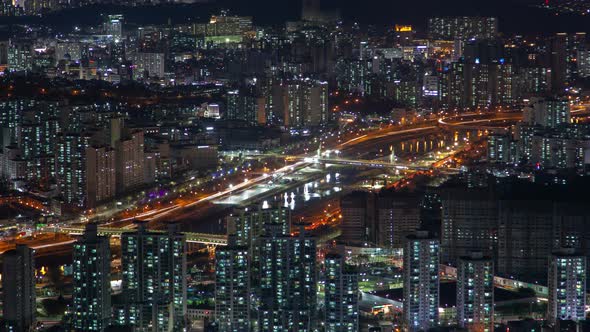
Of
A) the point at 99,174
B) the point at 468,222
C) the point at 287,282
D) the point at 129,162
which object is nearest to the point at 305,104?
the point at 129,162

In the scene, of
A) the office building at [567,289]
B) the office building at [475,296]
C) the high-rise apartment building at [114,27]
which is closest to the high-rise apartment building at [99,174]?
the office building at [475,296]

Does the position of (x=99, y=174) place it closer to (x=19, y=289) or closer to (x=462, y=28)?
(x=19, y=289)

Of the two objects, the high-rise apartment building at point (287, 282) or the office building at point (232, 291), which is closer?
the high-rise apartment building at point (287, 282)

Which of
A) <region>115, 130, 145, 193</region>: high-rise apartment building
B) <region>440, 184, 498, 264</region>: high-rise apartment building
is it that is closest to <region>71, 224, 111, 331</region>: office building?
<region>440, 184, 498, 264</region>: high-rise apartment building

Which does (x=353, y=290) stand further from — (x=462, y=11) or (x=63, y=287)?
(x=462, y=11)

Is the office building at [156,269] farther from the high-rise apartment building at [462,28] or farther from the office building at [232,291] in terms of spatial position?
the high-rise apartment building at [462,28]

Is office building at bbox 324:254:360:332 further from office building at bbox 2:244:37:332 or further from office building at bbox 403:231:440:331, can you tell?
office building at bbox 2:244:37:332

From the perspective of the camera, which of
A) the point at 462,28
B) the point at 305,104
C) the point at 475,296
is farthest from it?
the point at 462,28
